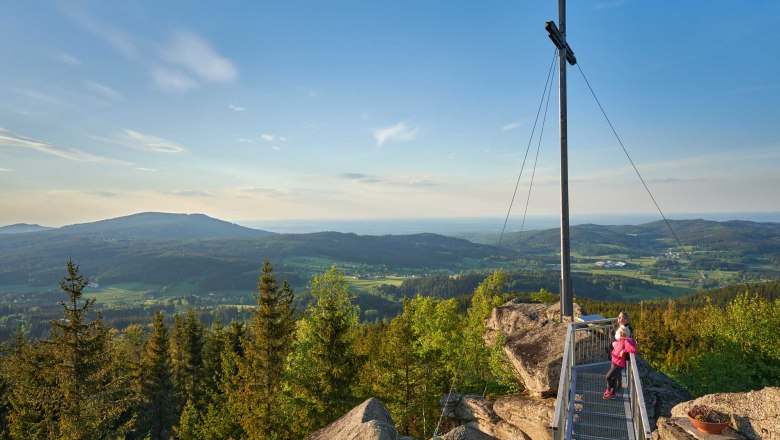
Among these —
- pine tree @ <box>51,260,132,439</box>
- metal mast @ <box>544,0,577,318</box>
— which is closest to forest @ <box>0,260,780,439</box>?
pine tree @ <box>51,260,132,439</box>

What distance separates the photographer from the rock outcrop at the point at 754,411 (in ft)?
30.7

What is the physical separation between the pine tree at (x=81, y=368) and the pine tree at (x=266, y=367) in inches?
293

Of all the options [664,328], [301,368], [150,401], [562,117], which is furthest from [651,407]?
[664,328]

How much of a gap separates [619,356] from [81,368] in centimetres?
2766

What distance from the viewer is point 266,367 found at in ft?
86.7

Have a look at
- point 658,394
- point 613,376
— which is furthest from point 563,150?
point 658,394

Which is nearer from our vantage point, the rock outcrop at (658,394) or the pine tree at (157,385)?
the rock outcrop at (658,394)

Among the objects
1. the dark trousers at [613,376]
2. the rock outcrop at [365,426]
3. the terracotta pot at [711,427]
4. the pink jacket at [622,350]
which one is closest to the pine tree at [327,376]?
the rock outcrop at [365,426]

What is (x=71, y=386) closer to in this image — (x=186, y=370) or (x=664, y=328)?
(x=186, y=370)

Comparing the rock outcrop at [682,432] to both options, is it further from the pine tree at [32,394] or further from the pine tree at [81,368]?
the pine tree at [32,394]

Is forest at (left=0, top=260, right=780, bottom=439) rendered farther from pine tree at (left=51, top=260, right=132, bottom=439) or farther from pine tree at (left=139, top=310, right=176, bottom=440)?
pine tree at (left=139, top=310, right=176, bottom=440)

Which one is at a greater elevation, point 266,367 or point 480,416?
point 480,416

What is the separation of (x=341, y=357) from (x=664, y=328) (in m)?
63.9

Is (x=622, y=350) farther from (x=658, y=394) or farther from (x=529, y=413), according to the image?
(x=529, y=413)
